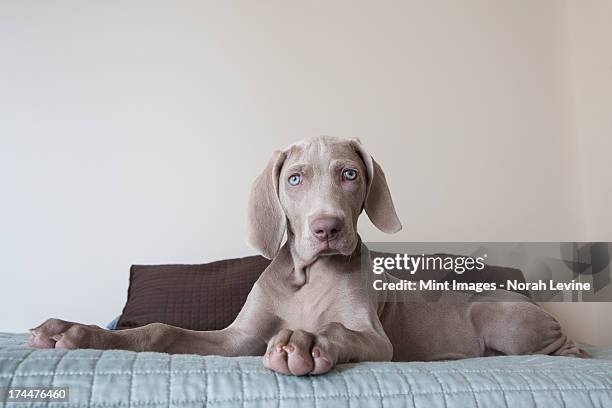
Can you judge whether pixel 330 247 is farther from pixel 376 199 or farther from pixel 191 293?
pixel 191 293

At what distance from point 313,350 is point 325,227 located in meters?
0.61

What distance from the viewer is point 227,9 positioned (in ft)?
12.4

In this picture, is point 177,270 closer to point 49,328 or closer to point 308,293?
point 308,293

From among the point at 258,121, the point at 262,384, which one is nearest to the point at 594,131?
the point at 258,121

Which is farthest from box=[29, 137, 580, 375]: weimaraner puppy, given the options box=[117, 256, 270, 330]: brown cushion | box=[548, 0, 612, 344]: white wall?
box=[548, 0, 612, 344]: white wall

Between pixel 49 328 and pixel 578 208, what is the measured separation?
3.72 metres

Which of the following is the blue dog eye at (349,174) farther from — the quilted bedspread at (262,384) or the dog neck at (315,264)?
the quilted bedspread at (262,384)

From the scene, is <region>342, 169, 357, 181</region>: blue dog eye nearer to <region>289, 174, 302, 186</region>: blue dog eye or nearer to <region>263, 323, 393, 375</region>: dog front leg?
<region>289, 174, 302, 186</region>: blue dog eye

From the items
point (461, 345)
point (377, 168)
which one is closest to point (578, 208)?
point (461, 345)

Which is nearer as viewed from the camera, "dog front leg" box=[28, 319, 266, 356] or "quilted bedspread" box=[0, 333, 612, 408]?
"quilted bedspread" box=[0, 333, 612, 408]

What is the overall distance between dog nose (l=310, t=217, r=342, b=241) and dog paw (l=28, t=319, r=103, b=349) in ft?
2.31

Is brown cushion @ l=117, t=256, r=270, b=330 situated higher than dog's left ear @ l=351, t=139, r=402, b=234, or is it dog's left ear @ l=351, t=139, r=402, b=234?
dog's left ear @ l=351, t=139, r=402, b=234

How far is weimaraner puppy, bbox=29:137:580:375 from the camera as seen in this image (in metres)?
1.69

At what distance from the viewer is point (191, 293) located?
2703 millimetres
